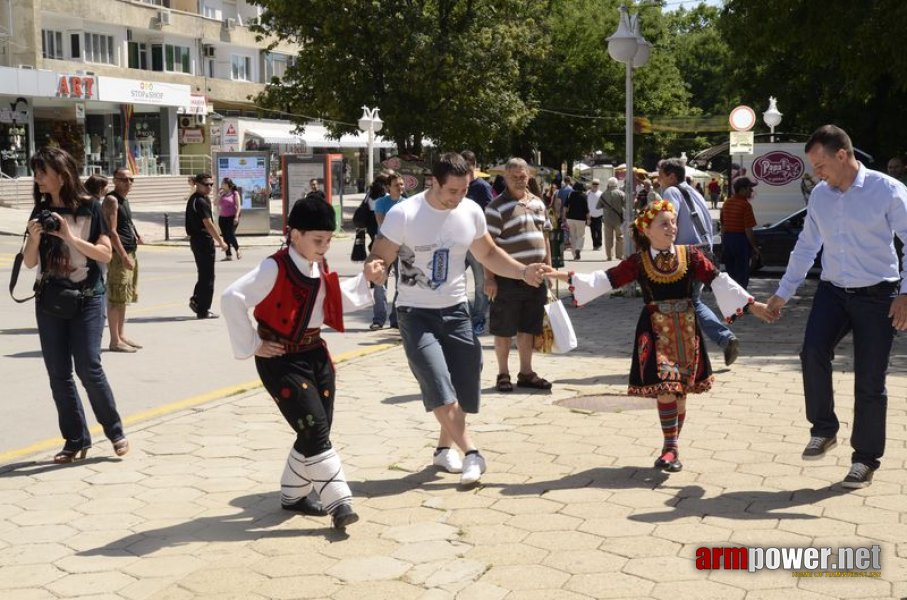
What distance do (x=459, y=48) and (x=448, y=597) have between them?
3302 centimetres

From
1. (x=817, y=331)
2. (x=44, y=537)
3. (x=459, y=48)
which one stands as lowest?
(x=44, y=537)

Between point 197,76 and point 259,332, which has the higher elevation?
point 197,76

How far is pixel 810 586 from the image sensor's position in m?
4.46

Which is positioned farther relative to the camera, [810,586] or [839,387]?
[839,387]

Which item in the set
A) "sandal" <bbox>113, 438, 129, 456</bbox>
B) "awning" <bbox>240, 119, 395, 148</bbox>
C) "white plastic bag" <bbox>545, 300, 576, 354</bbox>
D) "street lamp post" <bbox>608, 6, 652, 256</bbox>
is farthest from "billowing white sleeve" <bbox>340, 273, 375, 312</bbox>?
"awning" <bbox>240, 119, 395, 148</bbox>

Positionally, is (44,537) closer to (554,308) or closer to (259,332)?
(259,332)

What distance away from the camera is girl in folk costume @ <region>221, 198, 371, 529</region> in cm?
526

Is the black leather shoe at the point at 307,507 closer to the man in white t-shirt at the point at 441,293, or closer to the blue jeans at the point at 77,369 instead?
the man in white t-shirt at the point at 441,293

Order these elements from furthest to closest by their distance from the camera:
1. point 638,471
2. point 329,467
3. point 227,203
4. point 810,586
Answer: point 227,203, point 638,471, point 329,467, point 810,586

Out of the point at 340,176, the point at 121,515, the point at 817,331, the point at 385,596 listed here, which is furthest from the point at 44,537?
the point at 340,176

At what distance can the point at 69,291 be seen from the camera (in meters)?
6.60

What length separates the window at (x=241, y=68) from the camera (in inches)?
2354

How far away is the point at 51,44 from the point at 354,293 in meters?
46.5

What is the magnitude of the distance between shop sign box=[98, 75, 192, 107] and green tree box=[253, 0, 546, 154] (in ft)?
37.2
